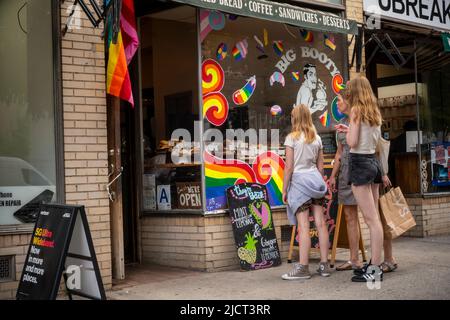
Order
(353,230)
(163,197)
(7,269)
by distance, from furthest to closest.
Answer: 1. (163,197)
2. (353,230)
3. (7,269)

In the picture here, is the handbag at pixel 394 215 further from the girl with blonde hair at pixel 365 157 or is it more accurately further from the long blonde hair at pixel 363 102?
the long blonde hair at pixel 363 102

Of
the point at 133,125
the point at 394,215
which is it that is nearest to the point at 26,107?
the point at 133,125

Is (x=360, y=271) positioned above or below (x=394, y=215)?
below

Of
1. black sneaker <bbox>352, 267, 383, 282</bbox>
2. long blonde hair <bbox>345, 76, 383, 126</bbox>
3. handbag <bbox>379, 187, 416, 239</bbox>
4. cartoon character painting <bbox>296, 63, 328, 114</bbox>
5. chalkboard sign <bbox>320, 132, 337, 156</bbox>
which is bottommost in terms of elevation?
black sneaker <bbox>352, 267, 383, 282</bbox>

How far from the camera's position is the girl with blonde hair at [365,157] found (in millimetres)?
6168

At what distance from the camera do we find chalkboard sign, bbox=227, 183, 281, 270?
288 inches

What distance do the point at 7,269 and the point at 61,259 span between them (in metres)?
1.41

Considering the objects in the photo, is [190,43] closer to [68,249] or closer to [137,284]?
[137,284]

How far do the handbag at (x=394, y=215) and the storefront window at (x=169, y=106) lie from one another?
2.20m

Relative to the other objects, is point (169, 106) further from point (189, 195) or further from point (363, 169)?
point (363, 169)

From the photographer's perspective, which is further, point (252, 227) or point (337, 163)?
point (252, 227)

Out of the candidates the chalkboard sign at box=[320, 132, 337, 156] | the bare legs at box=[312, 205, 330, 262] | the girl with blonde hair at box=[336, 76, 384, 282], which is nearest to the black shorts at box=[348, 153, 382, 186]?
the girl with blonde hair at box=[336, 76, 384, 282]

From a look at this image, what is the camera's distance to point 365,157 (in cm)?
625

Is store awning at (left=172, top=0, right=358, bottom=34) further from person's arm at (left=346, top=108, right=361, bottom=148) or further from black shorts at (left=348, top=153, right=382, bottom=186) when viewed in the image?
black shorts at (left=348, top=153, right=382, bottom=186)
